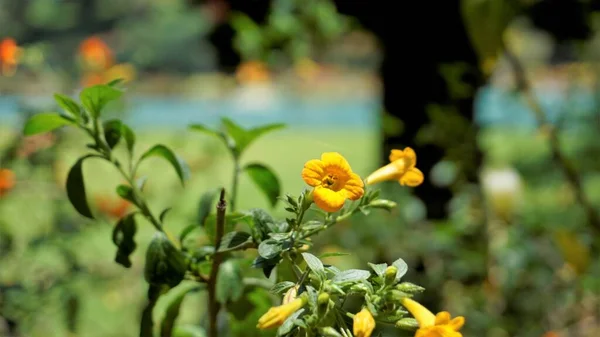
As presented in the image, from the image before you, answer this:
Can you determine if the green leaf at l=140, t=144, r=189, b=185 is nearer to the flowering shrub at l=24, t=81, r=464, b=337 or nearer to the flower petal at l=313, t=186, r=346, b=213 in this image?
the flowering shrub at l=24, t=81, r=464, b=337

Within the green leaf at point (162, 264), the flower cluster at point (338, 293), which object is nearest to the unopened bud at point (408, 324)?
the flower cluster at point (338, 293)

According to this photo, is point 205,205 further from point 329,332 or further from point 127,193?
point 329,332

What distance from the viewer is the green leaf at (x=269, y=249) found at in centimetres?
30

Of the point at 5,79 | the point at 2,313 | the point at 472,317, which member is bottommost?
the point at 472,317

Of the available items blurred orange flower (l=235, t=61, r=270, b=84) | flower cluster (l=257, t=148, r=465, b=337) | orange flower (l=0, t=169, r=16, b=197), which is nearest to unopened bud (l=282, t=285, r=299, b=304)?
flower cluster (l=257, t=148, r=465, b=337)

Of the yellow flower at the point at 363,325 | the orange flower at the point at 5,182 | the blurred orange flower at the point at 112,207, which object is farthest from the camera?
the blurred orange flower at the point at 112,207

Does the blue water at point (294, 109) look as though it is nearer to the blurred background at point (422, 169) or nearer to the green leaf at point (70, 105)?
the blurred background at point (422, 169)

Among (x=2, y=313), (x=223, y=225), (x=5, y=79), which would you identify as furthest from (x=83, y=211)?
(x=5, y=79)

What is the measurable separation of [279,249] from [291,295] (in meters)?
0.02

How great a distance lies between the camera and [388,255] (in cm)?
90

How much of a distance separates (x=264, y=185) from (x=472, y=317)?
482 millimetres

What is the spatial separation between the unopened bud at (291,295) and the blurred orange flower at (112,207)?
3.12 feet

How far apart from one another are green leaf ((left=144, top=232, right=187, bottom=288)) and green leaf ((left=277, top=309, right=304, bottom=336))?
9cm

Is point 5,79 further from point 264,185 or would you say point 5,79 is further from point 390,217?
point 264,185
